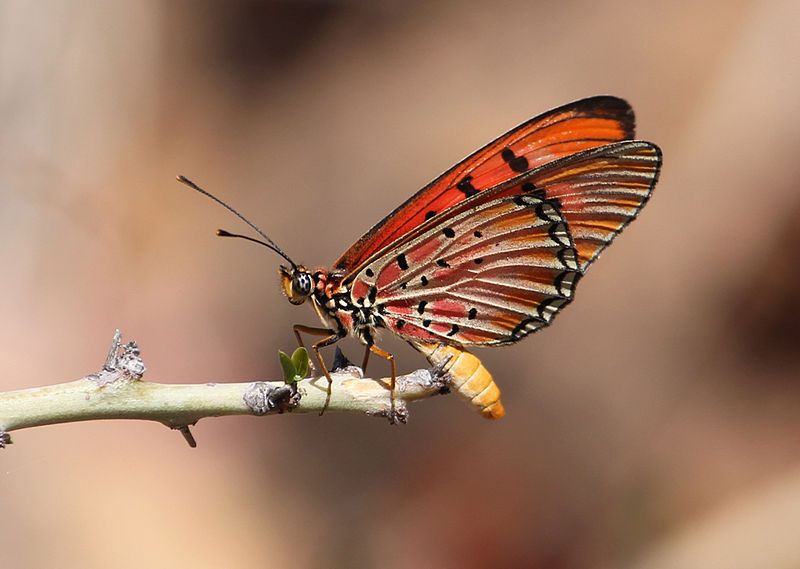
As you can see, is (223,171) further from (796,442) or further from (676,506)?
(796,442)

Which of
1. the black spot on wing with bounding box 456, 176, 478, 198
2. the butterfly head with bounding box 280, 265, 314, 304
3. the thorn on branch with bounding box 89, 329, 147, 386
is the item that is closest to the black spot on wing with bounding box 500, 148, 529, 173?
the black spot on wing with bounding box 456, 176, 478, 198

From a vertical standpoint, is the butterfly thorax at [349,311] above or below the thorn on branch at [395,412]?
above

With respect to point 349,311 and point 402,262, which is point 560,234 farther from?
point 349,311

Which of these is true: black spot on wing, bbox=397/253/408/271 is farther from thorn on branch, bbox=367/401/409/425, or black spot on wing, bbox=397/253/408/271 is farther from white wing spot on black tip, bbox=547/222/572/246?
thorn on branch, bbox=367/401/409/425

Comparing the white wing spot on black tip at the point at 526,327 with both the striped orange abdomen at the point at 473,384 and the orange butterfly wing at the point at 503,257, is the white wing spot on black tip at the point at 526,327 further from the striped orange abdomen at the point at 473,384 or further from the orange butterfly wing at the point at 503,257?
the striped orange abdomen at the point at 473,384

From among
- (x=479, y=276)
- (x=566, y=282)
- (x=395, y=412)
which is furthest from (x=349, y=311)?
(x=395, y=412)

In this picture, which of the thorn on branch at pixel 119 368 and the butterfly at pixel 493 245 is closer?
the thorn on branch at pixel 119 368

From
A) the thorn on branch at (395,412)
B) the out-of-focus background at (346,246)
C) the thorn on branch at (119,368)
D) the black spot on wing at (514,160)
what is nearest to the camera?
the thorn on branch at (119,368)

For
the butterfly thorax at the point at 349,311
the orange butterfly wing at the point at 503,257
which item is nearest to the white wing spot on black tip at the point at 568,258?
the orange butterfly wing at the point at 503,257
